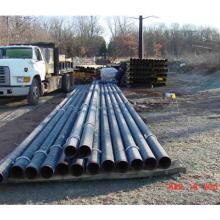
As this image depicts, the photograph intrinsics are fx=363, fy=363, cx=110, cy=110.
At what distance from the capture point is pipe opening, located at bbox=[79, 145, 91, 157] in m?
5.36

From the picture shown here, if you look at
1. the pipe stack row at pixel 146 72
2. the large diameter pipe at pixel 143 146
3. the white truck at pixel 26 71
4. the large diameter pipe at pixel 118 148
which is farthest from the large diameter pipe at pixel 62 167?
the pipe stack row at pixel 146 72

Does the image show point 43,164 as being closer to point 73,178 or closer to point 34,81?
point 73,178

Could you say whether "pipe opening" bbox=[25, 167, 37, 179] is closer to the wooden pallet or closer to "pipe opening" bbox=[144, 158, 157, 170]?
the wooden pallet

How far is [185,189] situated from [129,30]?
72.9m

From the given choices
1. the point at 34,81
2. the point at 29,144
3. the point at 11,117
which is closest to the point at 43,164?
the point at 29,144

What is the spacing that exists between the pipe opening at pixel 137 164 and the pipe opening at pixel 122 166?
11 cm

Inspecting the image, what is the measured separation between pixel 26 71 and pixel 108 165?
334 inches

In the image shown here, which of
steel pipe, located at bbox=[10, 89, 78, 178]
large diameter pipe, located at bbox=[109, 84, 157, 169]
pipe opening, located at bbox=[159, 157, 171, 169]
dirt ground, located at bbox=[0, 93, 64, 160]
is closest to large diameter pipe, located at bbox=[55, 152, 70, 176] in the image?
steel pipe, located at bbox=[10, 89, 78, 178]

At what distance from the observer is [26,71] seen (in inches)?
507

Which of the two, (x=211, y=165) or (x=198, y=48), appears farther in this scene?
(x=198, y=48)

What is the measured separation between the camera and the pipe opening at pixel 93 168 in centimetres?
515

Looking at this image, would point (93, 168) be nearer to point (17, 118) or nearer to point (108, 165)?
point (108, 165)

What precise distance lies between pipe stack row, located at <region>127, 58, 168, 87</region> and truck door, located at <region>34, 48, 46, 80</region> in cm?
793

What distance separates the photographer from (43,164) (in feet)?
16.7
